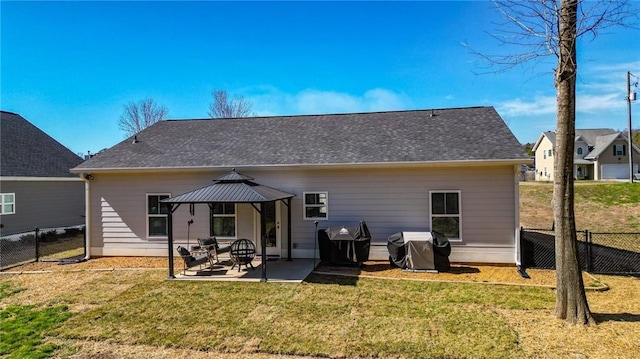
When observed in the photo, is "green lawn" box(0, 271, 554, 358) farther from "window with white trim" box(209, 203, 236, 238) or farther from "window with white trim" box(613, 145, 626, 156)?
"window with white trim" box(613, 145, 626, 156)

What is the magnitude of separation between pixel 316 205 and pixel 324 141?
255 cm

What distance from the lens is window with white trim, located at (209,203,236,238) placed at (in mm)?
11008

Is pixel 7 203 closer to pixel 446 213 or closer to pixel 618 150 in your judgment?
pixel 446 213

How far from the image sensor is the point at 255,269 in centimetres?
942

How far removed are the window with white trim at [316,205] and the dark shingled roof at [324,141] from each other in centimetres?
105

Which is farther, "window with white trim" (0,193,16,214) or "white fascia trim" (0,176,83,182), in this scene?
"window with white trim" (0,193,16,214)

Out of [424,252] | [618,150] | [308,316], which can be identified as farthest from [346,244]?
[618,150]

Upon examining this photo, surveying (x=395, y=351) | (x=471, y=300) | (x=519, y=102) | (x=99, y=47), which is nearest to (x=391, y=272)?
(x=471, y=300)

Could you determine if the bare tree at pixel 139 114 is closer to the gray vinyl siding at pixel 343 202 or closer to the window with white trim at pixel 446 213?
the gray vinyl siding at pixel 343 202

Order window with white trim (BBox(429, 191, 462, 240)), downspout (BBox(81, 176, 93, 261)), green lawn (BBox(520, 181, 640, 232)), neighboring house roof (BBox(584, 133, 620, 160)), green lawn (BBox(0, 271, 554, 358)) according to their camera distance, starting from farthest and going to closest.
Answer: neighboring house roof (BBox(584, 133, 620, 160)) → green lawn (BBox(520, 181, 640, 232)) → downspout (BBox(81, 176, 93, 261)) → window with white trim (BBox(429, 191, 462, 240)) → green lawn (BBox(0, 271, 554, 358))

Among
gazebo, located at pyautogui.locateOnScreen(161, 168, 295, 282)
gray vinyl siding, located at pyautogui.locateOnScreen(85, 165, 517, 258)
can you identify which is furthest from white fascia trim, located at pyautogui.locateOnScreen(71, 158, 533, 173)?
gazebo, located at pyautogui.locateOnScreen(161, 168, 295, 282)

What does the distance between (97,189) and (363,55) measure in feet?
39.9

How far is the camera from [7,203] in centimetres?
1398

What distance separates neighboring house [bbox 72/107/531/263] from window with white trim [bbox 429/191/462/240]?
0.09ft
